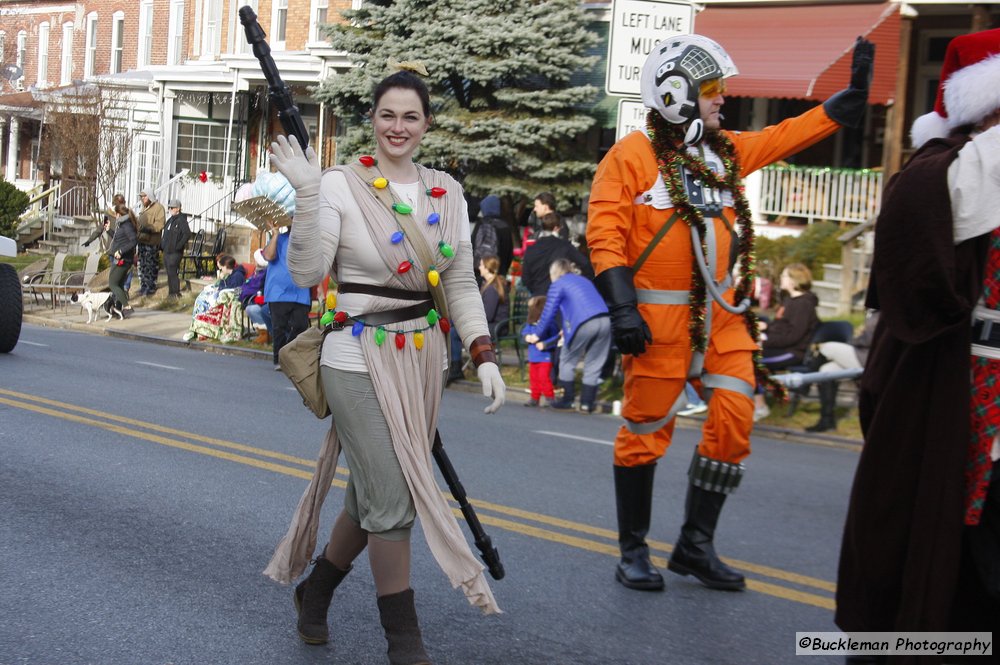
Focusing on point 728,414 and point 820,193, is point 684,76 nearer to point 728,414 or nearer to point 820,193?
point 728,414

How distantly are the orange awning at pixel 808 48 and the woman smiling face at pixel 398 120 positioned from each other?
1501 centimetres

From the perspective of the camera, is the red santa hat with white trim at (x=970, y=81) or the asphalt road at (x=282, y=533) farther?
the asphalt road at (x=282, y=533)

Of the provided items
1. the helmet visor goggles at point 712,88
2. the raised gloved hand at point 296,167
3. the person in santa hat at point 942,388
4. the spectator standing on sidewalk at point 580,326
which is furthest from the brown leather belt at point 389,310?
the spectator standing on sidewalk at point 580,326

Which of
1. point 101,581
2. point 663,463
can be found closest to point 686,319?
point 101,581

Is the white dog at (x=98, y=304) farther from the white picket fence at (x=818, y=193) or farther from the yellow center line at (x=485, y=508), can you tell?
the yellow center line at (x=485, y=508)

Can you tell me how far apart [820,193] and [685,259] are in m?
15.3

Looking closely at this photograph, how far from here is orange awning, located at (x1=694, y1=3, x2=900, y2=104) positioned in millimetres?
18938

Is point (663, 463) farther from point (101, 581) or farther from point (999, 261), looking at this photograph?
point (999, 261)

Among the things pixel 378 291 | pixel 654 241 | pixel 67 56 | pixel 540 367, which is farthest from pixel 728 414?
pixel 67 56

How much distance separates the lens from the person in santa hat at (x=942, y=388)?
3842mm

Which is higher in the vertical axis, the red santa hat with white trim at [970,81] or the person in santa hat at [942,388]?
the red santa hat with white trim at [970,81]

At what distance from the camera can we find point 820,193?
792 inches

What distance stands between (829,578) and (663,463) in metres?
3.42

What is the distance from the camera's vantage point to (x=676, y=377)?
18.1ft
